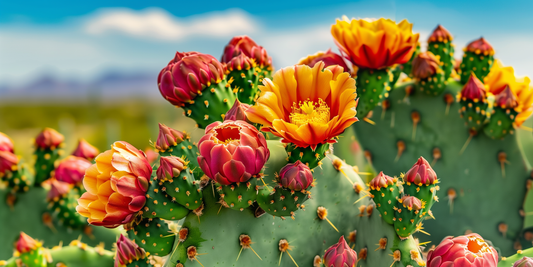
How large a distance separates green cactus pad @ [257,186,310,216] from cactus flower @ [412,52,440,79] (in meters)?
0.54

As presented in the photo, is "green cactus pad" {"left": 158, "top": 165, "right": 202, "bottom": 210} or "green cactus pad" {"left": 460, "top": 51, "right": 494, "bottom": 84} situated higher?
"green cactus pad" {"left": 460, "top": 51, "right": 494, "bottom": 84}

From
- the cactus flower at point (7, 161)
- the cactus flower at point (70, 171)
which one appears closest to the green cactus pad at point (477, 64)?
the cactus flower at point (70, 171)

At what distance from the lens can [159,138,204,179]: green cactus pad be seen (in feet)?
2.04

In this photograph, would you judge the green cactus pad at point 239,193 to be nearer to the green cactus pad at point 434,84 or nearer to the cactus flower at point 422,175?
the cactus flower at point 422,175

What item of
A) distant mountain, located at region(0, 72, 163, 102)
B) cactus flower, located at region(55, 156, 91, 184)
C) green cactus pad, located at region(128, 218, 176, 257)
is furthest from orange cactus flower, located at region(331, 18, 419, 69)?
distant mountain, located at region(0, 72, 163, 102)

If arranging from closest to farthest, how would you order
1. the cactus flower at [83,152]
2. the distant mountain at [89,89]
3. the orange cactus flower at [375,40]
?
the orange cactus flower at [375,40]
the cactus flower at [83,152]
the distant mountain at [89,89]

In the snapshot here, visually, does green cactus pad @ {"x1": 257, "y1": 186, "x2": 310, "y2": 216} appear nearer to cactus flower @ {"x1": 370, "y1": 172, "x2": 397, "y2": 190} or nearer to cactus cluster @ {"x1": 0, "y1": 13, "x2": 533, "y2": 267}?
cactus cluster @ {"x1": 0, "y1": 13, "x2": 533, "y2": 267}

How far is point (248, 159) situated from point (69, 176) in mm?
703

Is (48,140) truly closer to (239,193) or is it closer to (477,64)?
(239,193)

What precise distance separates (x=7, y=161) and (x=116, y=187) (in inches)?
26.3

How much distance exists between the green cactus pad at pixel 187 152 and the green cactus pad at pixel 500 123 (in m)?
0.70

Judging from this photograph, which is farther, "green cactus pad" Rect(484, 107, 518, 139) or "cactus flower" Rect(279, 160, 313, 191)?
"green cactus pad" Rect(484, 107, 518, 139)

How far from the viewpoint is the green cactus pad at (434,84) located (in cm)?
97

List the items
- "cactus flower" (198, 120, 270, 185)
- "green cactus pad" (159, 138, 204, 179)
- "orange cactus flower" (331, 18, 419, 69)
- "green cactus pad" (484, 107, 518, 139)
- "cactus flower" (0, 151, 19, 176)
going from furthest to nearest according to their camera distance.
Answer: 1. "cactus flower" (0, 151, 19, 176)
2. "green cactus pad" (484, 107, 518, 139)
3. "orange cactus flower" (331, 18, 419, 69)
4. "green cactus pad" (159, 138, 204, 179)
5. "cactus flower" (198, 120, 270, 185)
